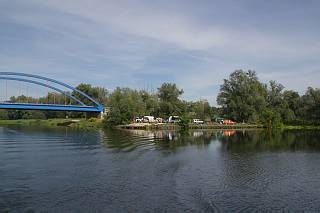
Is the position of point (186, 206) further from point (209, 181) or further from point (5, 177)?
point (5, 177)

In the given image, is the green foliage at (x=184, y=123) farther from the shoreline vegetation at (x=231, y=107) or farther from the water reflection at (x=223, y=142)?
the water reflection at (x=223, y=142)

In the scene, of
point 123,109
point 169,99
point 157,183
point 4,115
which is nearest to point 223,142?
point 157,183

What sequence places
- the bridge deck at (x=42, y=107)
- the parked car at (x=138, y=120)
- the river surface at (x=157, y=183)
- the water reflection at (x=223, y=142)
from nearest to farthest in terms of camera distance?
the river surface at (x=157, y=183)
the water reflection at (x=223, y=142)
the bridge deck at (x=42, y=107)
the parked car at (x=138, y=120)

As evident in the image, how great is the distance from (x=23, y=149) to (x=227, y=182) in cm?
2454

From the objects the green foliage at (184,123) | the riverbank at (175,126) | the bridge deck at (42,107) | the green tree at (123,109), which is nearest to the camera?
the riverbank at (175,126)

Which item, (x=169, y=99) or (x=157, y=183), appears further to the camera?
(x=169, y=99)

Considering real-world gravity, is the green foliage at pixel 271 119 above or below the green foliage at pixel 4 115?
below

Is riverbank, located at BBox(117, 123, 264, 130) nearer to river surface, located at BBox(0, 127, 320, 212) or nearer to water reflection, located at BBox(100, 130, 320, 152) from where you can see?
water reflection, located at BBox(100, 130, 320, 152)

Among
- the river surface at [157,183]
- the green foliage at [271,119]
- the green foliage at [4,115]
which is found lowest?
the river surface at [157,183]

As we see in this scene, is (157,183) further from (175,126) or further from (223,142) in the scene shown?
(175,126)

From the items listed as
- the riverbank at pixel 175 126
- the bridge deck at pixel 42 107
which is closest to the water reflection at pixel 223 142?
the riverbank at pixel 175 126

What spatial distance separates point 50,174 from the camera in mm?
23438

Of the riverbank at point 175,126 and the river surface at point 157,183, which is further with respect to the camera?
the riverbank at point 175,126

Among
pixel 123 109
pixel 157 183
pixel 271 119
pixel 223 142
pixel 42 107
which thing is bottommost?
pixel 157 183
